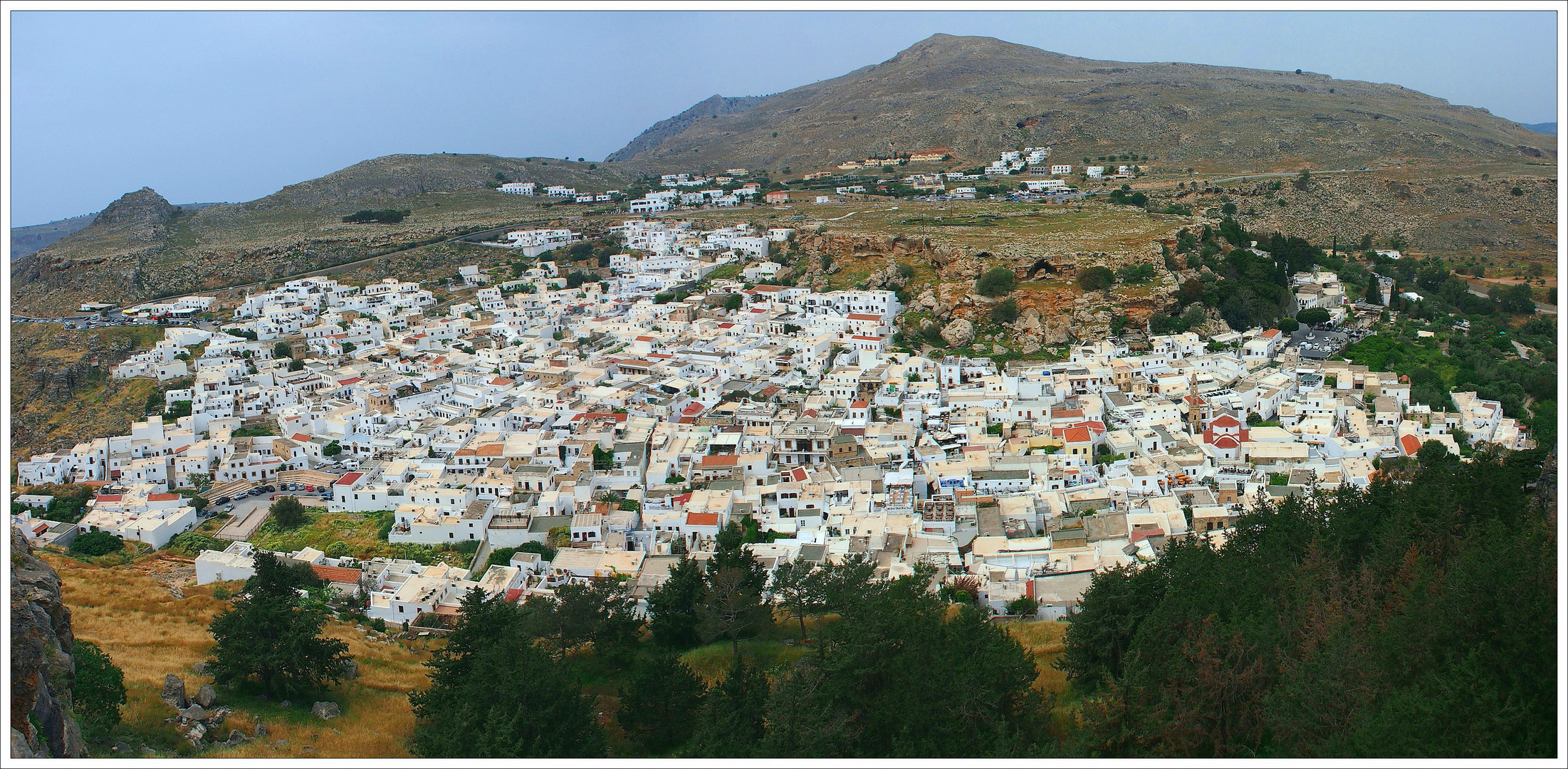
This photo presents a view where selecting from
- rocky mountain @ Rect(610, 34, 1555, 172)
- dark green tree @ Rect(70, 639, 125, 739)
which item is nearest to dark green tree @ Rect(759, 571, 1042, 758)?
dark green tree @ Rect(70, 639, 125, 739)

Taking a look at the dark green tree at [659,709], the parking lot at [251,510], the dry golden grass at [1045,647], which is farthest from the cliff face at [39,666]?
the parking lot at [251,510]

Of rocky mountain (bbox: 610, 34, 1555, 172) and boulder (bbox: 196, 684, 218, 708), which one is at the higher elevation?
rocky mountain (bbox: 610, 34, 1555, 172)

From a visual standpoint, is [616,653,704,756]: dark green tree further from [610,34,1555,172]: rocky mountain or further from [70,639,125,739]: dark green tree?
[610,34,1555,172]: rocky mountain

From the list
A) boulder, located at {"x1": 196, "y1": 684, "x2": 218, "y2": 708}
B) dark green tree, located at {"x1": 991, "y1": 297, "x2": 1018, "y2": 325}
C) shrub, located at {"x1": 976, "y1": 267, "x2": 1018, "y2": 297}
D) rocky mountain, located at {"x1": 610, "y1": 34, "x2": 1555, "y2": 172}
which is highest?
rocky mountain, located at {"x1": 610, "y1": 34, "x2": 1555, "y2": 172}

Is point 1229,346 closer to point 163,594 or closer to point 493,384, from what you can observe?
point 493,384

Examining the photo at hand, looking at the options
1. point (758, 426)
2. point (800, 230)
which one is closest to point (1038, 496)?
point (758, 426)

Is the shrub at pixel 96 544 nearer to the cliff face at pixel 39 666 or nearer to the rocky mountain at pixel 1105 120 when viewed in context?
Answer: the cliff face at pixel 39 666
